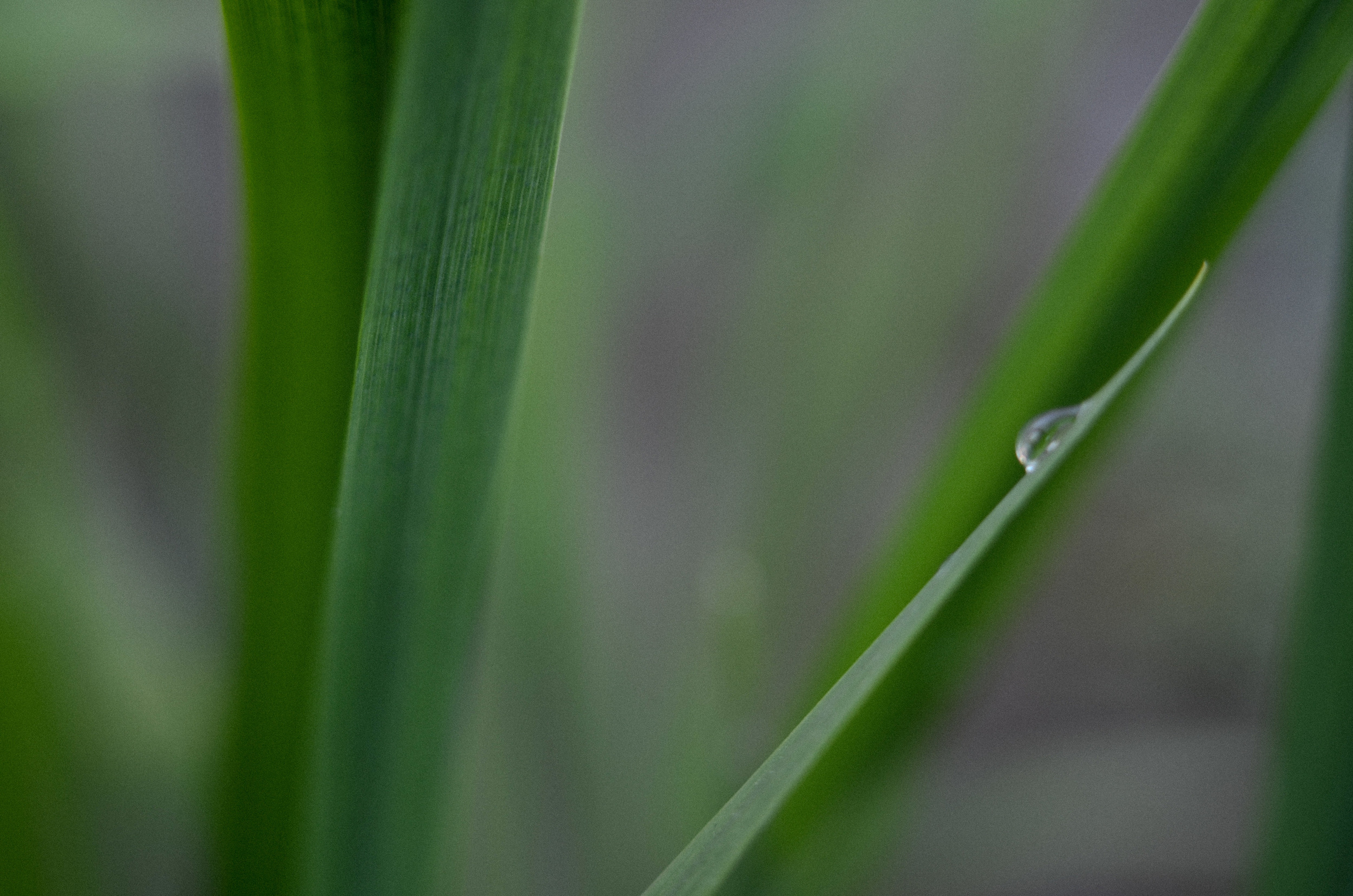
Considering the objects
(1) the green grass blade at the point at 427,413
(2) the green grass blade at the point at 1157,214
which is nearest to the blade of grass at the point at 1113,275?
(2) the green grass blade at the point at 1157,214

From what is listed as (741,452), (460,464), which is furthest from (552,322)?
(460,464)

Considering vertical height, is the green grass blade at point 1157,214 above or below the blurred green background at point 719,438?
above

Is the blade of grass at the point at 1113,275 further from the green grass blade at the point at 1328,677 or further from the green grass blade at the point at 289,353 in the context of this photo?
the green grass blade at the point at 289,353

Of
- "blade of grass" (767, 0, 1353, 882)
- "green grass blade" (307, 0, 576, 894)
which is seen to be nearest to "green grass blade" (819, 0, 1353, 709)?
"blade of grass" (767, 0, 1353, 882)

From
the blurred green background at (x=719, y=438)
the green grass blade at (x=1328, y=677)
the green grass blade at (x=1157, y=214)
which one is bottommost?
the blurred green background at (x=719, y=438)

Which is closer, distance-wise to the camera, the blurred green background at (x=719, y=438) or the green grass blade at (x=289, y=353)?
the green grass blade at (x=289, y=353)

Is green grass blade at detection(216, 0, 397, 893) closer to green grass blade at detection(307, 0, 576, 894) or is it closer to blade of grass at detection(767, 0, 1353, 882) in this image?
green grass blade at detection(307, 0, 576, 894)

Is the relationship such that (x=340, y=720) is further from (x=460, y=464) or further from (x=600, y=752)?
(x=600, y=752)
